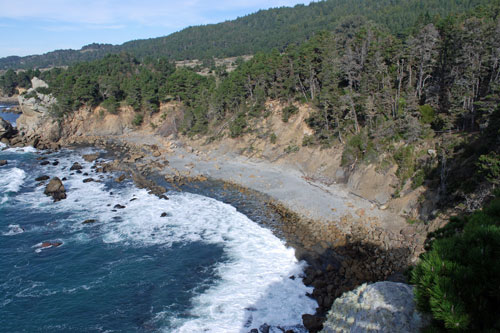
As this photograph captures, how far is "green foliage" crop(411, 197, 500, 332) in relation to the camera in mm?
5953

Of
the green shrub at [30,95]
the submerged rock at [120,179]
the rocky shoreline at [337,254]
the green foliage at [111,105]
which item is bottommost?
the rocky shoreline at [337,254]

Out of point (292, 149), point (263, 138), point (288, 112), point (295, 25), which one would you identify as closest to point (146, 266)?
point (292, 149)

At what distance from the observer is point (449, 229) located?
10938 millimetres

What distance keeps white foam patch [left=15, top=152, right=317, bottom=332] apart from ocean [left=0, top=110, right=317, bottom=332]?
3.1 inches

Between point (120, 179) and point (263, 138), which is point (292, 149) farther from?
point (120, 179)

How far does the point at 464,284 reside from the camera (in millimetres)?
6125

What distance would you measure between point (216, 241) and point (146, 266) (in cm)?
648

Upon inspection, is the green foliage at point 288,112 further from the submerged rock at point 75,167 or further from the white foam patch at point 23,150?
the white foam patch at point 23,150

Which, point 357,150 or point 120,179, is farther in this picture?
point 120,179

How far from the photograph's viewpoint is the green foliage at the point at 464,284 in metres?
5.95

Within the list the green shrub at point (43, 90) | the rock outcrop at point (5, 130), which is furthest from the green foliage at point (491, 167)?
the green shrub at point (43, 90)

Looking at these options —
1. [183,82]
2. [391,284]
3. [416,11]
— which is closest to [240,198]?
[391,284]

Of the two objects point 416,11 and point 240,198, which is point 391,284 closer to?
point 240,198

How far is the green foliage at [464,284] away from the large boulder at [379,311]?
2.64 meters
